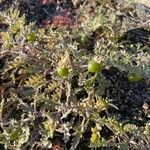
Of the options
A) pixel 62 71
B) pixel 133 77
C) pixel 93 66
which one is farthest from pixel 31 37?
pixel 133 77

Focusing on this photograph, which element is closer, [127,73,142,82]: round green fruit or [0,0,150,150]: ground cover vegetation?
[0,0,150,150]: ground cover vegetation

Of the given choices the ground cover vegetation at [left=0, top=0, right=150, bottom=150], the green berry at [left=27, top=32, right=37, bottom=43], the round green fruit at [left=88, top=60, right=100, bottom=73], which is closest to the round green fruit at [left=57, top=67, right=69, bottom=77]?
the ground cover vegetation at [left=0, top=0, right=150, bottom=150]

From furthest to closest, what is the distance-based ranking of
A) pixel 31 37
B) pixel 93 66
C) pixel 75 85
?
pixel 31 37 < pixel 75 85 < pixel 93 66

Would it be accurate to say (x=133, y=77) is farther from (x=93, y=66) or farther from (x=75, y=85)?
(x=75, y=85)

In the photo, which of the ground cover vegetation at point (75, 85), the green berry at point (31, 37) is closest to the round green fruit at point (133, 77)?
the ground cover vegetation at point (75, 85)

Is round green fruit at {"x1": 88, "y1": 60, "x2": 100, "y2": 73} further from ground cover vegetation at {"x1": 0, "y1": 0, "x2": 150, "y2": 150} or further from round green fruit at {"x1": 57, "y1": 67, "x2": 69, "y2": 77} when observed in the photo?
round green fruit at {"x1": 57, "y1": 67, "x2": 69, "y2": 77}

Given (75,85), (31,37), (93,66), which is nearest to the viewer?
(93,66)

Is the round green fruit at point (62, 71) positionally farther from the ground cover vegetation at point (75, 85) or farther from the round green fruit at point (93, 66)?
the round green fruit at point (93, 66)

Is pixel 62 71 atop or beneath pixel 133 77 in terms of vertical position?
atop

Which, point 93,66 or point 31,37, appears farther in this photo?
point 31,37
